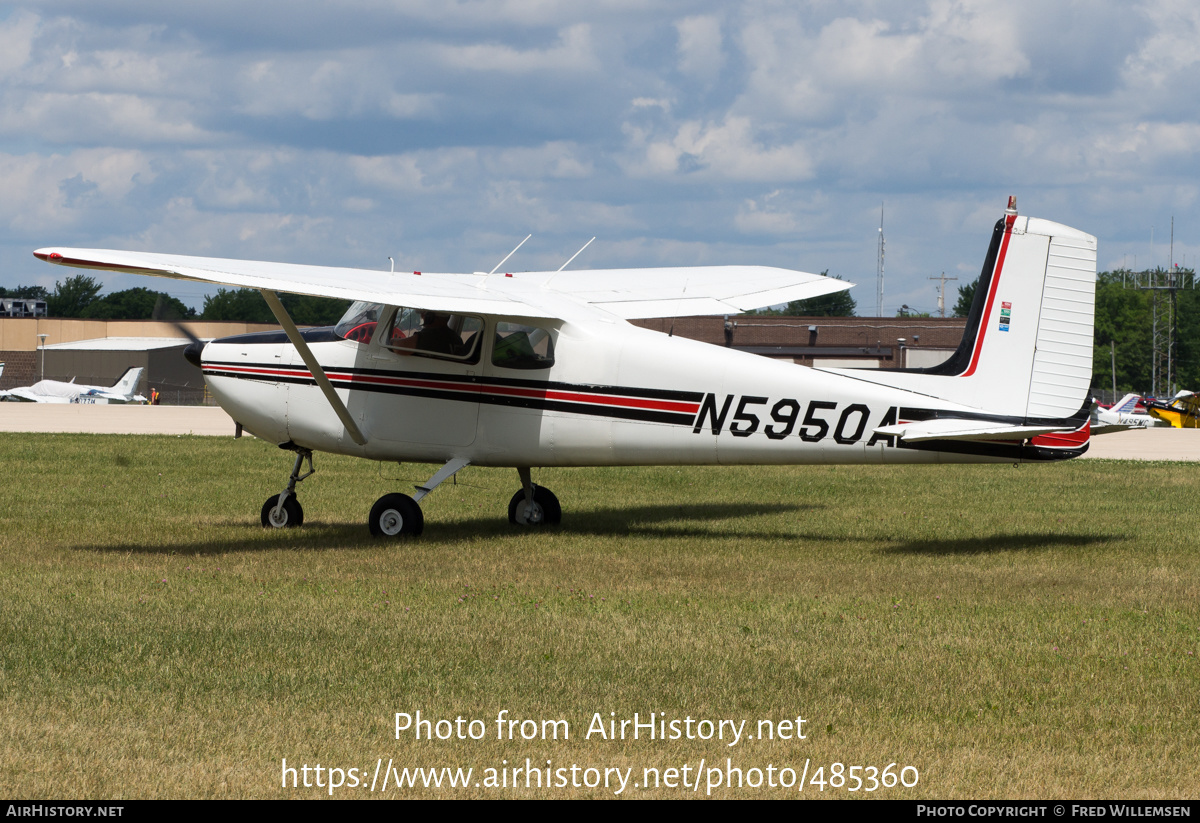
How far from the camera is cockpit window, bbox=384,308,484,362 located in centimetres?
1239

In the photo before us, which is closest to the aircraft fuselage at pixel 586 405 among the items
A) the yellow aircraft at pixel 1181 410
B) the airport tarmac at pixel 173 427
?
the airport tarmac at pixel 173 427

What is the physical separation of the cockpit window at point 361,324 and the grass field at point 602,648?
6.84ft

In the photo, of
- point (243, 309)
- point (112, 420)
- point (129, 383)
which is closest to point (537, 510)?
point (112, 420)

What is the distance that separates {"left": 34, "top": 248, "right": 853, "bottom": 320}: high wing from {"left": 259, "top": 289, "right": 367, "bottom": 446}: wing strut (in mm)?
242

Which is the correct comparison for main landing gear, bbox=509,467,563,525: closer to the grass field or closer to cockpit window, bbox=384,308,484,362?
the grass field

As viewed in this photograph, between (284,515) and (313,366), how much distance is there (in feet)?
7.65

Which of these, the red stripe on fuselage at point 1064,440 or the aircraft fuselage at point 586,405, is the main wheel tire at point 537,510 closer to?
the aircraft fuselage at point 586,405

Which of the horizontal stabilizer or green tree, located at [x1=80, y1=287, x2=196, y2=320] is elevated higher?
green tree, located at [x1=80, y1=287, x2=196, y2=320]

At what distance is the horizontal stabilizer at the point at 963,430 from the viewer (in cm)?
1049

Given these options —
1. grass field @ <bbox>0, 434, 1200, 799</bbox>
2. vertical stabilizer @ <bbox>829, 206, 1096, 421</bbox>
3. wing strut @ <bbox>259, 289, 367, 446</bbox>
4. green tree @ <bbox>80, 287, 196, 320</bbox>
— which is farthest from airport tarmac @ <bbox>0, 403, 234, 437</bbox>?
green tree @ <bbox>80, 287, 196, 320</bbox>

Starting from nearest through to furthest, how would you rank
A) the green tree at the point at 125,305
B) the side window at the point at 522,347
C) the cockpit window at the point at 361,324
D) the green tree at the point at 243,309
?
the side window at the point at 522,347 < the cockpit window at the point at 361,324 < the green tree at the point at 243,309 < the green tree at the point at 125,305

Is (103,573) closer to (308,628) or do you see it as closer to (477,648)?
(308,628)

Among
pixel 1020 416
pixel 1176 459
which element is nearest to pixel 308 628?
pixel 1020 416
